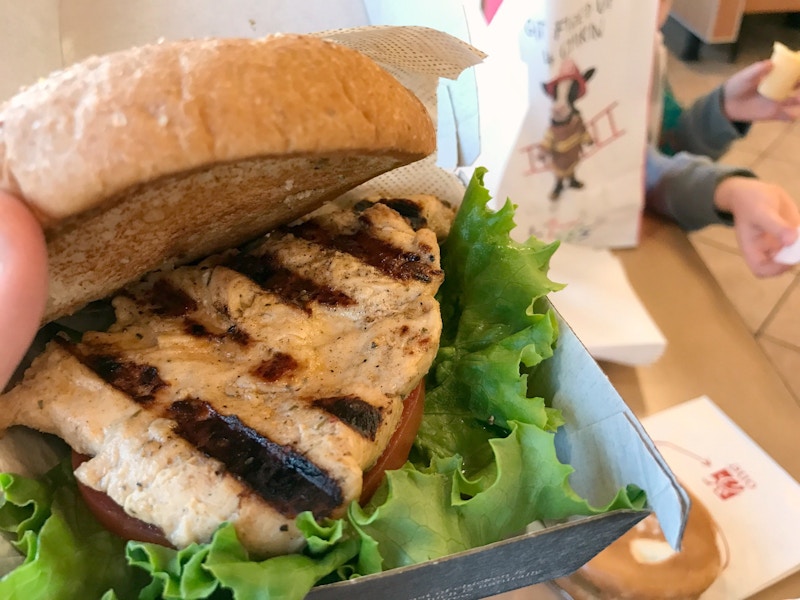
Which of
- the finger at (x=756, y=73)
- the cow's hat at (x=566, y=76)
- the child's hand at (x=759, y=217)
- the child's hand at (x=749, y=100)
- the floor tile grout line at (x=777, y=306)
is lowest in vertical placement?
the floor tile grout line at (x=777, y=306)

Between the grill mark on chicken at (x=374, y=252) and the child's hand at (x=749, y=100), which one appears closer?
the grill mark on chicken at (x=374, y=252)

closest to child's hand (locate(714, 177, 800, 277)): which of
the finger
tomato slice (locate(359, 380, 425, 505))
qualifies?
the finger

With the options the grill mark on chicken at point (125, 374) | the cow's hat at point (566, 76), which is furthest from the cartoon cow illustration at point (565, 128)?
the grill mark on chicken at point (125, 374)

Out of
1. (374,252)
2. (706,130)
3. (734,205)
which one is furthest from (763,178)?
(374,252)

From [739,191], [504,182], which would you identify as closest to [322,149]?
[504,182]

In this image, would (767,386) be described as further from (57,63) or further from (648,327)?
(57,63)

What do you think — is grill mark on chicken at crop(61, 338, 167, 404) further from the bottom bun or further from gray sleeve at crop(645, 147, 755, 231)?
gray sleeve at crop(645, 147, 755, 231)

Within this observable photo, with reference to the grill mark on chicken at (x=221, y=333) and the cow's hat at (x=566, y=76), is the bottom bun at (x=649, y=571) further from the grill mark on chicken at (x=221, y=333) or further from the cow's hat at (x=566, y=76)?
the cow's hat at (x=566, y=76)
